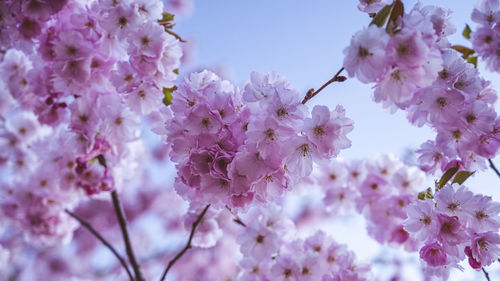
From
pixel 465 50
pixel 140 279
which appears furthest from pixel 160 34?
pixel 465 50

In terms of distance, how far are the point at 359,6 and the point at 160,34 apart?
786 mm

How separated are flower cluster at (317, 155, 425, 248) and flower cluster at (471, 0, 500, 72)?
0.81 metres

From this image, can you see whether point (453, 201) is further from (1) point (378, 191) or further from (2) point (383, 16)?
(1) point (378, 191)

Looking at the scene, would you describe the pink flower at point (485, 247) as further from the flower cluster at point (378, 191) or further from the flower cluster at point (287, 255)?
the flower cluster at point (378, 191)

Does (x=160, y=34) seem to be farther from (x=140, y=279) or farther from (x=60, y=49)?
(x=140, y=279)

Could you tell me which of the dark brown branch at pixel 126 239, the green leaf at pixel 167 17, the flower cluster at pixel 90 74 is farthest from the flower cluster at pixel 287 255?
the green leaf at pixel 167 17

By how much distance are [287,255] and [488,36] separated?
131cm

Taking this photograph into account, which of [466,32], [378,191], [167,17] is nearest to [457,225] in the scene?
[466,32]

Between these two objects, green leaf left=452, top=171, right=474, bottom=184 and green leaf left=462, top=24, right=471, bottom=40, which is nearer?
green leaf left=452, top=171, right=474, bottom=184

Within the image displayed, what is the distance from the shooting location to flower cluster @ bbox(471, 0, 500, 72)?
5.52ft

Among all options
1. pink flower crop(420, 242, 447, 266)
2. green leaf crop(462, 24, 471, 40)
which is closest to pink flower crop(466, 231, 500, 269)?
pink flower crop(420, 242, 447, 266)

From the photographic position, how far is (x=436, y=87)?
54.3 inches

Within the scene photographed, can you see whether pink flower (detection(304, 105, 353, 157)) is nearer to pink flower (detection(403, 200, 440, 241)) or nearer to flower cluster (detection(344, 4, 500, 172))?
flower cluster (detection(344, 4, 500, 172))

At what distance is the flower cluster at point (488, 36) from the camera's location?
1.68 meters
